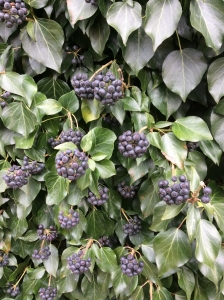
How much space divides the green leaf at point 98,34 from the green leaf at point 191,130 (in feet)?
1.38

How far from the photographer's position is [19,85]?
1.13 m

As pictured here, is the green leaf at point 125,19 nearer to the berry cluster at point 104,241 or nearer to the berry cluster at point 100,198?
the berry cluster at point 100,198

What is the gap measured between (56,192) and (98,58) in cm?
59

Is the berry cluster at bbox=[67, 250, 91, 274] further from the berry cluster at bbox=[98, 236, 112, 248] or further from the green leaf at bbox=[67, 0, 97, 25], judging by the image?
the green leaf at bbox=[67, 0, 97, 25]

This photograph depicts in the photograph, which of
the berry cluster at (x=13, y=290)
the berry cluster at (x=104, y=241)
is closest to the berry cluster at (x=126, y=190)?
the berry cluster at (x=104, y=241)

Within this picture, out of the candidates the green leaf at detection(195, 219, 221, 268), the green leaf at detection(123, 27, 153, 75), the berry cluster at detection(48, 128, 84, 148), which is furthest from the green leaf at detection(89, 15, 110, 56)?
the green leaf at detection(195, 219, 221, 268)

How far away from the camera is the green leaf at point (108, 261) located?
130 centimetres

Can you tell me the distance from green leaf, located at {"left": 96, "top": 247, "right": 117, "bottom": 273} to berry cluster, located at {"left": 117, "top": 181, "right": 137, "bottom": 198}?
27cm

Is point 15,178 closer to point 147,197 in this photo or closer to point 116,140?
point 116,140

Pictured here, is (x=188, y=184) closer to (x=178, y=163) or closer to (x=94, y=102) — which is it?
(x=178, y=163)

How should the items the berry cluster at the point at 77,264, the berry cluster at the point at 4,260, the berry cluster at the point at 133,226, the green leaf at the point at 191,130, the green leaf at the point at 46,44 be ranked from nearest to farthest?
the green leaf at the point at 191,130 < the green leaf at the point at 46,44 < the berry cluster at the point at 77,264 < the berry cluster at the point at 133,226 < the berry cluster at the point at 4,260

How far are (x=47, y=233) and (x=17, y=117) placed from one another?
0.59 metres

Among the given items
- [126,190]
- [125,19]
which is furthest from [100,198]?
[125,19]

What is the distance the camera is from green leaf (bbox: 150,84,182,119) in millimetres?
1117
